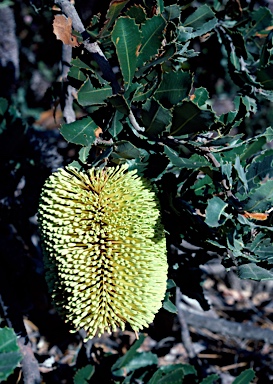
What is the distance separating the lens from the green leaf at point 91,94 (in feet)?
2.31

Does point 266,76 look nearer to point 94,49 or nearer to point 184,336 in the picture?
point 94,49

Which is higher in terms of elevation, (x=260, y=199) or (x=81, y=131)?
(x=81, y=131)

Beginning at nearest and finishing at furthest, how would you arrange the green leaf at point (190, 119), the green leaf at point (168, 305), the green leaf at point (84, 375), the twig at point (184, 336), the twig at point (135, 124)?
1. the green leaf at point (190, 119)
2. the twig at point (135, 124)
3. the green leaf at point (168, 305)
4. the green leaf at point (84, 375)
5. the twig at point (184, 336)

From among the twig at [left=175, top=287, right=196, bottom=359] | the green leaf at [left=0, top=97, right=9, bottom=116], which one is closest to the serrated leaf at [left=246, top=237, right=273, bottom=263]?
the twig at [left=175, top=287, right=196, bottom=359]

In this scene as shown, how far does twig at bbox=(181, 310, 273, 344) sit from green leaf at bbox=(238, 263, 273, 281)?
93 cm

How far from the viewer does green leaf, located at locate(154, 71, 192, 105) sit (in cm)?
65

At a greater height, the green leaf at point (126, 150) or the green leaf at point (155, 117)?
the green leaf at point (155, 117)

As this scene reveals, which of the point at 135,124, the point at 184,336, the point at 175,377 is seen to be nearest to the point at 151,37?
the point at 135,124

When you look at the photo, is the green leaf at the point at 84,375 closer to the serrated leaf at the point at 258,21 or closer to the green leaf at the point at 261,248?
the green leaf at the point at 261,248

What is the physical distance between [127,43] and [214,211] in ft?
1.03

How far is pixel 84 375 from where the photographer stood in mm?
1009

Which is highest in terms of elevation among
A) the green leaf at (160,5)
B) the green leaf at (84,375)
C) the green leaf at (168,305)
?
the green leaf at (160,5)

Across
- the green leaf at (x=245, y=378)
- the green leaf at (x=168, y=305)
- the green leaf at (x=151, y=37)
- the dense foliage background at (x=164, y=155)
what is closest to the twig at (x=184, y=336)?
the dense foliage background at (x=164, y=155)

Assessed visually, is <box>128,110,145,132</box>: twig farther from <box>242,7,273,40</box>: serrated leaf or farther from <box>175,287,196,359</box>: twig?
<box>175,287,196,359</box>: twig
